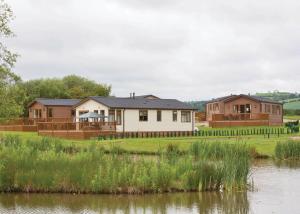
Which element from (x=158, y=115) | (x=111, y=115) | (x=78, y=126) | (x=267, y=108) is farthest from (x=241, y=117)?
(x=78, y=126)

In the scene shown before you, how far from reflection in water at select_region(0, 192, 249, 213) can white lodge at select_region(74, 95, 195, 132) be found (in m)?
33.9

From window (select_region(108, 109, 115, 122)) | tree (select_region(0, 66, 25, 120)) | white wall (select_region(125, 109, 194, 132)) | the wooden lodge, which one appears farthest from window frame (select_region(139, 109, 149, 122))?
tree (select_region(0, 66, 25, 120))

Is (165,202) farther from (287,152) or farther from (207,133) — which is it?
(207,133)

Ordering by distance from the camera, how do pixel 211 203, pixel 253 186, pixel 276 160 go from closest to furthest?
pixel 211 203 < pixel 253 186 < pixel 276 160

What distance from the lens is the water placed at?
63.6ft

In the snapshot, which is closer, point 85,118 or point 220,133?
point 220,133

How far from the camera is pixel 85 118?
2312 inches

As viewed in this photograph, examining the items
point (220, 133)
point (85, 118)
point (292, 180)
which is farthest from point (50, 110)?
point (292, 180)

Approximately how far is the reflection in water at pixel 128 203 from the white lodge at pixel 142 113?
3389 centimetres

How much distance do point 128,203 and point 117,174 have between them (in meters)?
1.56

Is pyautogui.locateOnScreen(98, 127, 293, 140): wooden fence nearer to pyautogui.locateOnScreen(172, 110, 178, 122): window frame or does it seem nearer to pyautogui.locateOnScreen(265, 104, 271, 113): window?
pyautogui.locateOnScreen(172, 110, 178, 122): window frame

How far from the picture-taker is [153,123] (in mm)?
58719

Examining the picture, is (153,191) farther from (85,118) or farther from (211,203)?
(85,118)

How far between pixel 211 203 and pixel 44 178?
6.63m
